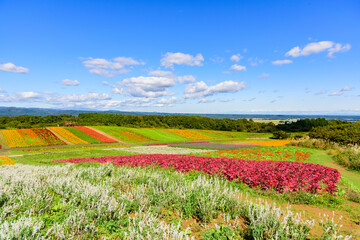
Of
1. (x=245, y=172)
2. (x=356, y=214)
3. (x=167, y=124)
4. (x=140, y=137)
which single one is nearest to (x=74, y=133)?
(x=140, y=137)

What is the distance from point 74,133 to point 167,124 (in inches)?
1767

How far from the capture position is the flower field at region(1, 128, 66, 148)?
37.2m

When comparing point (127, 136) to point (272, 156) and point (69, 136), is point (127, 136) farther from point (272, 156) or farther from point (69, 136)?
point (272, 156)

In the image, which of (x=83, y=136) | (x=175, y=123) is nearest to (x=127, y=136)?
(x=83, y=136)

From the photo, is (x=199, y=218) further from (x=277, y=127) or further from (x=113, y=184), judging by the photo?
(x=277, y=127)

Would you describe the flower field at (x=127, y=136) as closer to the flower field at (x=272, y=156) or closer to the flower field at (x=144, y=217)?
the flower field at (x=272, y=156)

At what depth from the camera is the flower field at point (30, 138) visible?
122 ft

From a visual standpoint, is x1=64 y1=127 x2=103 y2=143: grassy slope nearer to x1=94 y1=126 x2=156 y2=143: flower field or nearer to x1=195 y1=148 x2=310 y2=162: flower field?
x1=94 y1=126 x2=156 y2=143: flower field

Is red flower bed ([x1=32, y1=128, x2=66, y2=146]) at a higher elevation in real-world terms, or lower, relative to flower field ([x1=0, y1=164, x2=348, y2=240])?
lower

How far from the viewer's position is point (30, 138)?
41.1 meters

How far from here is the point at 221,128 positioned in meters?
84.2

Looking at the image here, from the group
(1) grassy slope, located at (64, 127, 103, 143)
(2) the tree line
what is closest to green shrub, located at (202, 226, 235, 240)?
(1) grassy slope, located at (64, 127, 103, 143)

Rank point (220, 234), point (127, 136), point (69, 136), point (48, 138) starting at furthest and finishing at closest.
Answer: point (127, 136)
point (69, 136)
point (48, 138)
point (220, 234)

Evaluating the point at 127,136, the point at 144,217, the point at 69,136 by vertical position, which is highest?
the point at 144,217
